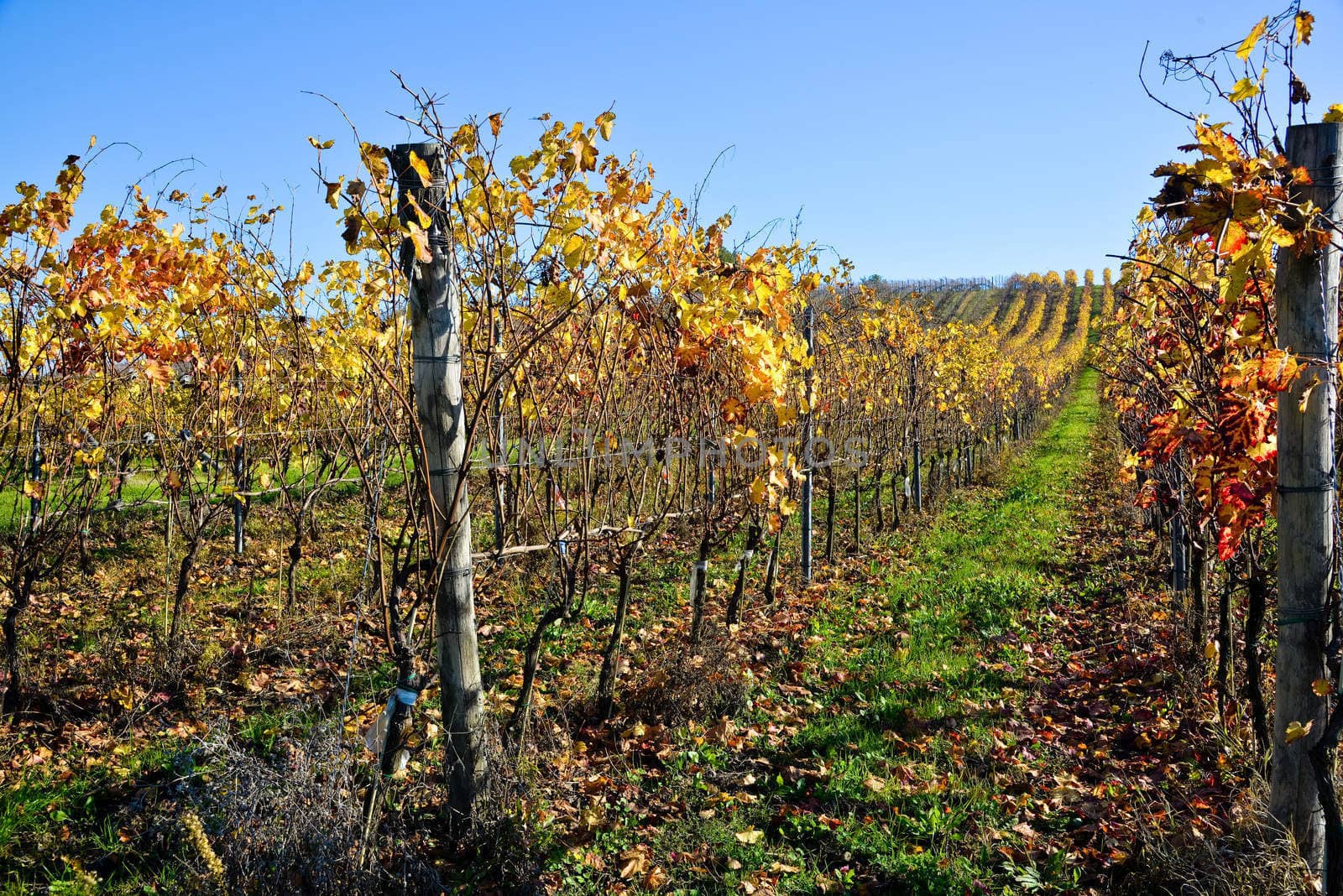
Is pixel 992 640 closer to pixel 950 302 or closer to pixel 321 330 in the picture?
pixel 321 330

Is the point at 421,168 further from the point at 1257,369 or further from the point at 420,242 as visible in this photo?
the point at 1257,369

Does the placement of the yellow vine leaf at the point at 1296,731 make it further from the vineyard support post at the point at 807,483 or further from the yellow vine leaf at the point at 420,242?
the vineyard support post at the point at 807,483

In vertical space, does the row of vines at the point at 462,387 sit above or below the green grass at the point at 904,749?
above

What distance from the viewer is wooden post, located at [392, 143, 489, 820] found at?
2.60 m

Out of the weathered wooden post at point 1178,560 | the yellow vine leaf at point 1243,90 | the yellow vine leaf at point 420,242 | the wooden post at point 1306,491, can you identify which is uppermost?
the yellow vine leaf at point 1243,90

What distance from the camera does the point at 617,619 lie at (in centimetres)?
415

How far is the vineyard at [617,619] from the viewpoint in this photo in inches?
Result: 95.8

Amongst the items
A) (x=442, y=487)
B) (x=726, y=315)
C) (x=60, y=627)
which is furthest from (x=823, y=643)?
(x=60, y=627)

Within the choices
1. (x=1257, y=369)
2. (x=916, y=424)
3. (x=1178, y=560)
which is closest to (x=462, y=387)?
(x=1257, y=369)

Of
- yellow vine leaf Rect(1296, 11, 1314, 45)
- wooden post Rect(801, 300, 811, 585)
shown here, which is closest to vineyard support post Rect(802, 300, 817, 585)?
wooden post Rect(801, 300, 811, 585)

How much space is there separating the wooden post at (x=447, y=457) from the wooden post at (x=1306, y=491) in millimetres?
2752

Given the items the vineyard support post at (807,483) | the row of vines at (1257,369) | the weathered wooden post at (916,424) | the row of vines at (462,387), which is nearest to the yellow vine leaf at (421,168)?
the row of vines at (462,387)

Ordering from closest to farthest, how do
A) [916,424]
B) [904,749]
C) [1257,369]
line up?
[1257,369]
[904,749]
[916,424]

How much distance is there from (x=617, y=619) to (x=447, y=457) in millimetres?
1804
